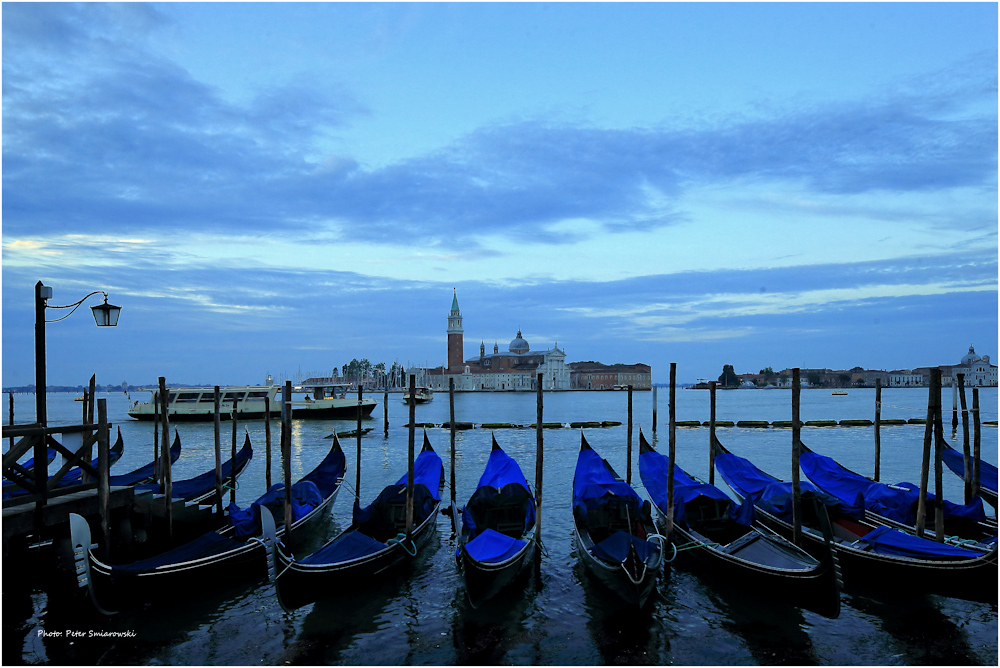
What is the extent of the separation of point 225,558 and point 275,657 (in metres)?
2.17

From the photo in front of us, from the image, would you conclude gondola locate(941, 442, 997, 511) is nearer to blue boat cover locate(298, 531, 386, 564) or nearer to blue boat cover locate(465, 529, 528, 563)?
blue boat cover locate(465, 529, 528, 563)

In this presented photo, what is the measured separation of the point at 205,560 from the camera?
28.2 ft

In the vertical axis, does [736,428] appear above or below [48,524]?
below

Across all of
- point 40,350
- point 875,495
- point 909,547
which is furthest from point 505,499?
point 40,350

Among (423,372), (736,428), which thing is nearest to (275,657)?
(736,428)

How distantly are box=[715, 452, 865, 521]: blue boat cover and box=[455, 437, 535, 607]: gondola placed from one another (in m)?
3.55

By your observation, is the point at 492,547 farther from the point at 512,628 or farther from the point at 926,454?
the point at 926,454

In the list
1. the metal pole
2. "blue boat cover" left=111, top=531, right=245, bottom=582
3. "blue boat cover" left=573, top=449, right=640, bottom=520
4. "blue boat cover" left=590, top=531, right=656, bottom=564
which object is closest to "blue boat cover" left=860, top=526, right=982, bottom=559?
"blue boat cover" left=590, top=531, right=656, bottom=564

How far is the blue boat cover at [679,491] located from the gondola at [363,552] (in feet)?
13.1

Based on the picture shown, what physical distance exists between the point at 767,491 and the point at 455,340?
122239 millimetres

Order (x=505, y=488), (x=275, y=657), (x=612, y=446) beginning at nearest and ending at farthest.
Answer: (x=275, y=657), (x=505, y=488), (x=612, y=446)

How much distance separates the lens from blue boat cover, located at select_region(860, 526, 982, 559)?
26.8 ft

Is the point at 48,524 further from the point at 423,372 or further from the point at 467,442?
the point at 423,372

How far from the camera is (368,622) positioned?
26.6 ft
